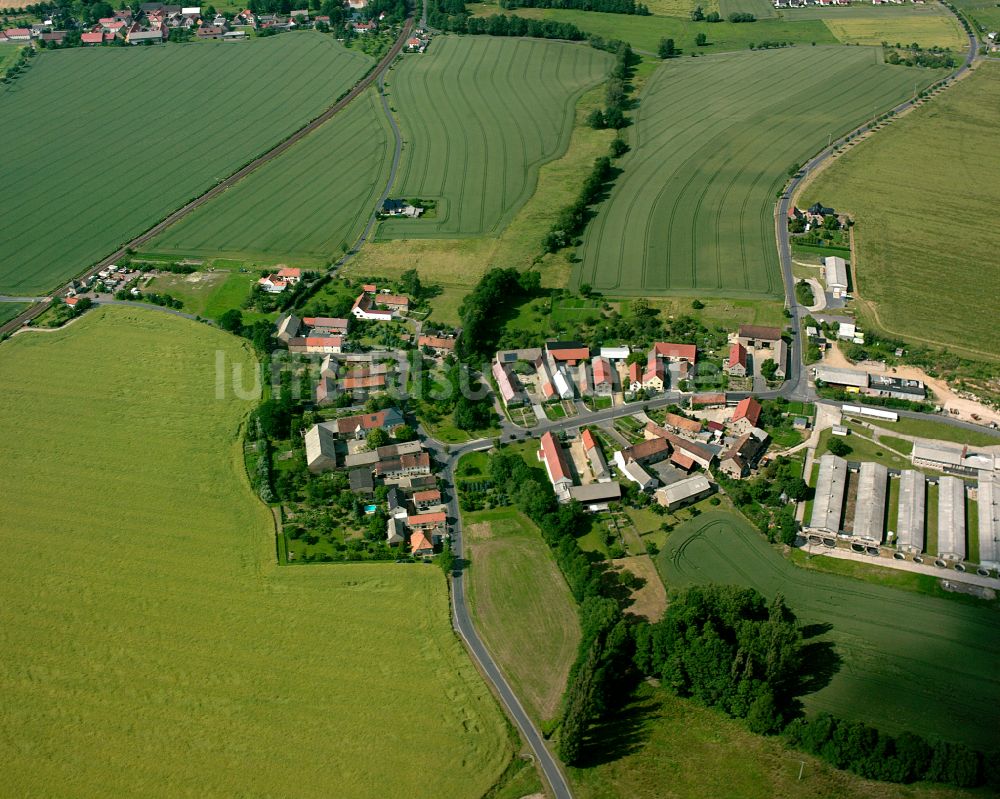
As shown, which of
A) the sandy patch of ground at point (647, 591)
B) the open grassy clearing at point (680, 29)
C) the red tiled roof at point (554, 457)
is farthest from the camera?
the open grassy clearing at point (680, 29)

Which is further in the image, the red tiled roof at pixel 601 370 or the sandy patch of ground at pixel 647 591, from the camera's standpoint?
the red tiled roof at pixel 601 370

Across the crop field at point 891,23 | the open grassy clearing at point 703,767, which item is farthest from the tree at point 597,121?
the open grassy clearing at point 703,767

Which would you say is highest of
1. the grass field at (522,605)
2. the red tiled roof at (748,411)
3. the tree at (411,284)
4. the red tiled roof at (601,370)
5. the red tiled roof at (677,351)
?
the tree at (411,284)

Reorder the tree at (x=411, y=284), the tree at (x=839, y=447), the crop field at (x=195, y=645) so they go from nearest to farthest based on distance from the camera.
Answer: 1. the crop field at (x=195, y=645)
2. the tree at (x=839, y=447)
3. the tree at (x=411, y=284)

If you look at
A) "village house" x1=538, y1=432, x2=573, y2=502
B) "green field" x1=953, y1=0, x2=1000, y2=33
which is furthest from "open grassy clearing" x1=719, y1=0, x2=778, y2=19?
"village house" x1=538, y1=432, x2=573, y2=502

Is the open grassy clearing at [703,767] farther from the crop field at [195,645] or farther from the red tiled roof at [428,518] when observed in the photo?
the red tiled roof at [428,518]

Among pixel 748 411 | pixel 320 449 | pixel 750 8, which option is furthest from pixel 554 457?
pixel 750 8

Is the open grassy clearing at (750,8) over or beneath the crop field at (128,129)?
over
